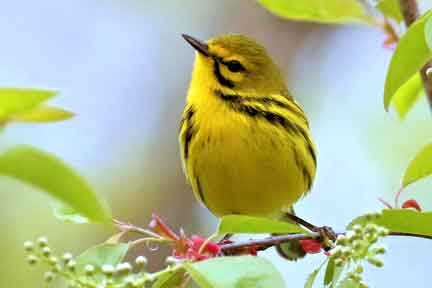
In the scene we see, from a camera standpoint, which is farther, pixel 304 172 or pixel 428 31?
pixel 304 172

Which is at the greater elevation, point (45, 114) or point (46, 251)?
point (45, 114)

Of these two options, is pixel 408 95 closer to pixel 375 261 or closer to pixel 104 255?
pixel 375 261

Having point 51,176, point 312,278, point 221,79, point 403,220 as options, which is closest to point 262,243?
point 312,278

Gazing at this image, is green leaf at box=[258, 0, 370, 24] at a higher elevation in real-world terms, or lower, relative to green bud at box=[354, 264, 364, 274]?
higher

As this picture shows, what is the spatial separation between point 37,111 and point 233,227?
411 millimetres

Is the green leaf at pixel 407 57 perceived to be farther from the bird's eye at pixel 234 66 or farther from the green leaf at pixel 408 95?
the bird's eye at pixel 234 66

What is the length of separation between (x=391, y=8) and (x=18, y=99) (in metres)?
1.35

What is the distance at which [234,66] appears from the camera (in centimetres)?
294

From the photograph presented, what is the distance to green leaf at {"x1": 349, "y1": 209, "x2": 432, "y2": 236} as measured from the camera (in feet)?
4.66

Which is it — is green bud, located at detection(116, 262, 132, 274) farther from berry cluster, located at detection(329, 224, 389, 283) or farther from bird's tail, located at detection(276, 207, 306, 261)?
bird's tail, located at detection(276, 207, 306, 261)

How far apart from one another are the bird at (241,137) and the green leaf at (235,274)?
4.71 ft

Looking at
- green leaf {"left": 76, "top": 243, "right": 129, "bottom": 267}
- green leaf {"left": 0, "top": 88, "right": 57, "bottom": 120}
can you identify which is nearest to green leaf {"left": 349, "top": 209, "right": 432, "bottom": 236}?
green leaf {"left": 76, "top": 243, "right": 129, "bottom": 267}

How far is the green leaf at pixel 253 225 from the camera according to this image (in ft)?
4.30

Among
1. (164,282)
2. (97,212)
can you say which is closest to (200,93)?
(164,282)
